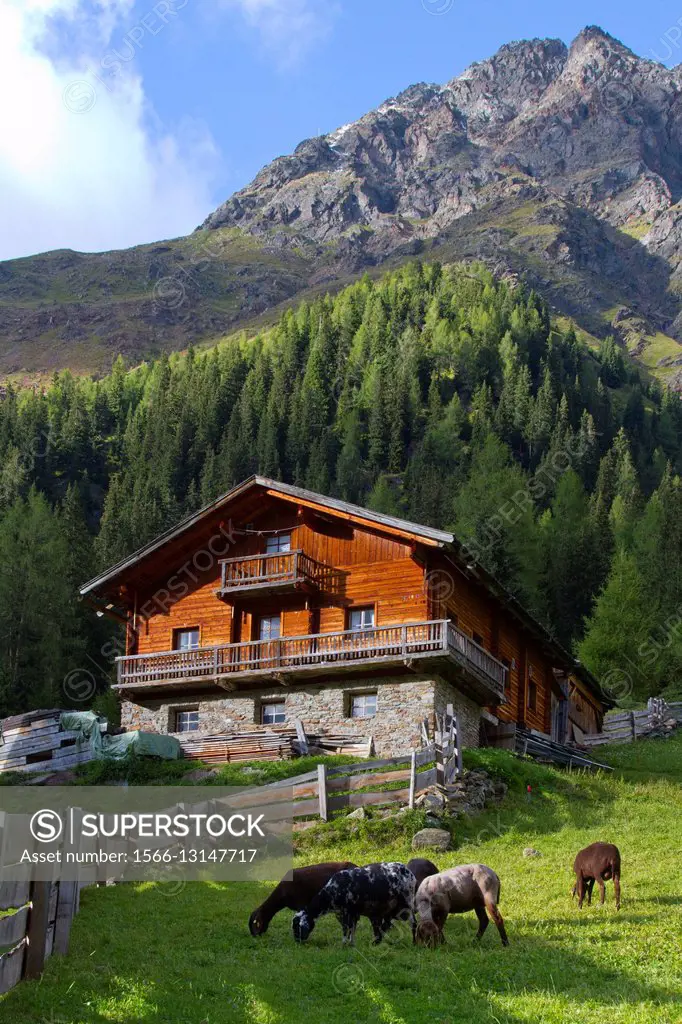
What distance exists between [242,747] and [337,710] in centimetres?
368

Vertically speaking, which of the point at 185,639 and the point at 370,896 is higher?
the point at 185,639

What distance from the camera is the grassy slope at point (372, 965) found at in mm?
14250

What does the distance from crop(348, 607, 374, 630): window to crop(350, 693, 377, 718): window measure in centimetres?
249

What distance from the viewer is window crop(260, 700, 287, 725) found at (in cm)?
3969

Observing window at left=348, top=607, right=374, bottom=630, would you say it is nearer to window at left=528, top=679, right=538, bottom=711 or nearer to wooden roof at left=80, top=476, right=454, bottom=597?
wooden roof at left=80, top=476, right=454, bottom=597

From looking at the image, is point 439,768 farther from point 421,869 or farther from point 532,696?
point 532,696

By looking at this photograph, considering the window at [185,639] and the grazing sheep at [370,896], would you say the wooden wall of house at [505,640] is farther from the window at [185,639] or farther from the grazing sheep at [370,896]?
the grazing sheep at [370,896]

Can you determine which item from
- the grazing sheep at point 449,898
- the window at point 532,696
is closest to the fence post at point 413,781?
the grazing sheep at point 449,898

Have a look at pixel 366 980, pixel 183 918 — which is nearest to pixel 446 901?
pixel 366 980

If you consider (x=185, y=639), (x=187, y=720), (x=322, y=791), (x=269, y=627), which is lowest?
(x=322, y=791)

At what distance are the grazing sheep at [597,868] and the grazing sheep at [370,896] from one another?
12.2 feet

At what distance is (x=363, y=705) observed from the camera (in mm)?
38375

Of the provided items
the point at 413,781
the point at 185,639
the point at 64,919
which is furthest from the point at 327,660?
the point at 64,919

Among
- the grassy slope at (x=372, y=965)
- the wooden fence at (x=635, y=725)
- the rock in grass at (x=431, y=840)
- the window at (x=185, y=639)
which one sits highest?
the window at (x=185, y=639)
